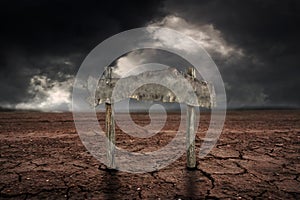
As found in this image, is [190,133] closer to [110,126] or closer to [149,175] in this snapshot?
[149,175]

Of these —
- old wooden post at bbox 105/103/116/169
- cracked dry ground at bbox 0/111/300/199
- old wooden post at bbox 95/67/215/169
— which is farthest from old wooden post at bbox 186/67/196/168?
old wooden post at bbox 105/103/116/169

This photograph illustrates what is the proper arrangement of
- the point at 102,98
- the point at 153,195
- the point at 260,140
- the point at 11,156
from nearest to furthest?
the point at 153,195
the point at 102,98
the point at 11,156
the point at 260,140

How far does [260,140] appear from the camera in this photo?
23.6ft

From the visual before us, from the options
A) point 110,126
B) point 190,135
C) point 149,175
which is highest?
point 110,126

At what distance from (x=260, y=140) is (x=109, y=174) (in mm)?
4748

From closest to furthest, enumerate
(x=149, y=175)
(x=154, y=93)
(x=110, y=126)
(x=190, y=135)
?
1. (x=154, y=93)
2. (x=149, y=175)
3. (x=110, y=126)
4. (x=190, y=135)

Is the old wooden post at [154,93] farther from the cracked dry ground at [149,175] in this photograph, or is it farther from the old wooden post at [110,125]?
the cracked dry ground at [149,175]

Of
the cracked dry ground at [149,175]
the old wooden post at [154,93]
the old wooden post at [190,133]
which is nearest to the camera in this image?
the cracked dry ground at [149,175]

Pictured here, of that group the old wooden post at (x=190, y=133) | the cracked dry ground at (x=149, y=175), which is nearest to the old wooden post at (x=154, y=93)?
the old wooden post at (x=190, y=133)

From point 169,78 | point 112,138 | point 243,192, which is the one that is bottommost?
point 243,192

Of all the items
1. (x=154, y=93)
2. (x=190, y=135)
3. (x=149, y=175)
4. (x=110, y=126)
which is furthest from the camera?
(x=190, y=135)

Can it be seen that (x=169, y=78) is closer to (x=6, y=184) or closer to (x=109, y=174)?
(x=109, y=174)

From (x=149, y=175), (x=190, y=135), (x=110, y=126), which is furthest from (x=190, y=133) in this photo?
(x=110, y=126)

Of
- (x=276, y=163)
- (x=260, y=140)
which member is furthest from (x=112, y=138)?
(x=260, y=140)
